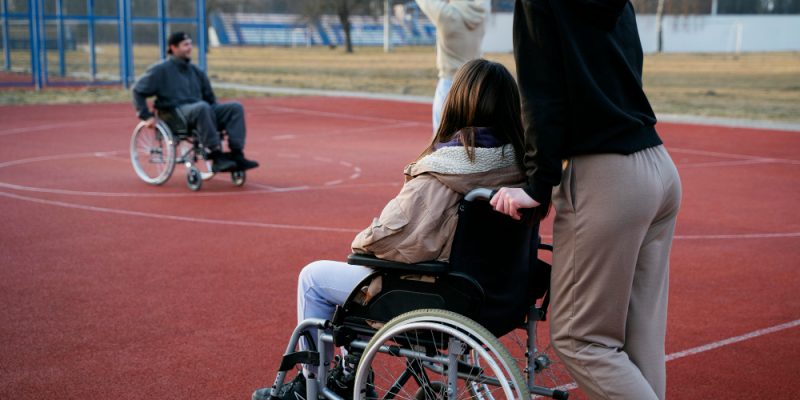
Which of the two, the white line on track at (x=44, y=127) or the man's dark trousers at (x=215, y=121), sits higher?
the man's dark trousers at (x=215, y=121)

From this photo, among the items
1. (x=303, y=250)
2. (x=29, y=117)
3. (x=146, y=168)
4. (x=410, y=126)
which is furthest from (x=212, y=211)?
(x=29, y=117)

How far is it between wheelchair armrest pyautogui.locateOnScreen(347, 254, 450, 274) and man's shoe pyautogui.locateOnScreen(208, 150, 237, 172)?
18.6ft

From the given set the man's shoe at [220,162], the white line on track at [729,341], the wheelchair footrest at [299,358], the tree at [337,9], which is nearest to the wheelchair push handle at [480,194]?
the wheelchair footrest at [299,358]

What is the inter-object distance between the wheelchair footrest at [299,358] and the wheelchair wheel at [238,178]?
234 inches

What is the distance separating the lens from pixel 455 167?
112 inches

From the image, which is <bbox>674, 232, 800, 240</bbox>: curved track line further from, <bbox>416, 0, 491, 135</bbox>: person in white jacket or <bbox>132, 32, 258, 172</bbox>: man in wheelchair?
<bbox>132, 32, 258, 172</bbox>: man in wheelchair

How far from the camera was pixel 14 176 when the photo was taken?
942cm

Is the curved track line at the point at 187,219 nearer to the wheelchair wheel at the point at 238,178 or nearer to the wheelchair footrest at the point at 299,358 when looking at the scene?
the wheelchair wheel at the point at 238,178

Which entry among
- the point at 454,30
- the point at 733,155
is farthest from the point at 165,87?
the point at 733,155

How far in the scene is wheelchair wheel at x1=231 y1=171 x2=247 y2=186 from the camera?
8.92 metres

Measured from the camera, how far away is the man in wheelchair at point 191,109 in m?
8.43

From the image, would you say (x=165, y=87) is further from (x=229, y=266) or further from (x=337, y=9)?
(x=337, y=9)

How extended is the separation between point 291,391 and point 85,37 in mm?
25157

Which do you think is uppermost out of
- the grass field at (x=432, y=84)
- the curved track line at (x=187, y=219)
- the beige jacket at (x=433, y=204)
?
the beige jacket at (x=433, y=204)
